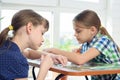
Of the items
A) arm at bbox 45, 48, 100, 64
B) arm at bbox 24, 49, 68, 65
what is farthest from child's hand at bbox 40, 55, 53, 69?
arm at bbox 45, 48, 100, 64

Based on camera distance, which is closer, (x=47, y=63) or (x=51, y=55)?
(x=47, y=63)

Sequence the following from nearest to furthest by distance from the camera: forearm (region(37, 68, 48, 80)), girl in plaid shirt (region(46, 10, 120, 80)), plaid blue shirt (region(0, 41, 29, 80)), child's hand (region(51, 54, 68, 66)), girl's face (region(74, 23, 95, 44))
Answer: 1. plaid blue shirt (region(0, 41, 29, 80))
2. forearm (region(37, 68, 48, 80))
3. child's hand (region(51, 54, 68, 66))
4. girl in plaid shirt (region(46, 10, 120, 80))
5. girl's face (region(74, 23, 95, 44))

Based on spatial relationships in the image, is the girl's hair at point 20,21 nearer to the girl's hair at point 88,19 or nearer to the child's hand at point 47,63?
the child's hand at point 47,63

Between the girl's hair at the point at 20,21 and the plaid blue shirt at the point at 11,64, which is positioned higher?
the girl's hair at the point at 20,21

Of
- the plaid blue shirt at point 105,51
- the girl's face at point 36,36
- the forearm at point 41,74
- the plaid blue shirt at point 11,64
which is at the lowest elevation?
the plaid blue shirt at point 105,51

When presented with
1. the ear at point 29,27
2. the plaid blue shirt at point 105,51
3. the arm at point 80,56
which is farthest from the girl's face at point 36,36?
the plaid blue shirt at point 105,51

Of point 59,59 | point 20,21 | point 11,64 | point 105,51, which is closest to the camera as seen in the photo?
point 11,64

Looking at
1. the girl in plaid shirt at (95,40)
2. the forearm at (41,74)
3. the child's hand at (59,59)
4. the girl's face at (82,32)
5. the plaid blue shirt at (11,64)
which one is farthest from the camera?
the girl's face at (82,32)

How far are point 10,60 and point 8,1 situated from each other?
1563 mm

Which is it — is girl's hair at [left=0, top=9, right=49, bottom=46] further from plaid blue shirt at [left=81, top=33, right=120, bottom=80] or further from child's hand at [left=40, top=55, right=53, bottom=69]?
plaid blue shirt at [left=81, top=33, right=120, bottom=80]

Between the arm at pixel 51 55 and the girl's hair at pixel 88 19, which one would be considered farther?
the girl's hair at pixel 88 19

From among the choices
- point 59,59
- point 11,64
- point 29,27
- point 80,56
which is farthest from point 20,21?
point 80,56

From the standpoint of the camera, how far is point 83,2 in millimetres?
3301

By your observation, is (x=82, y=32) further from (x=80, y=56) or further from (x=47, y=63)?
(x=47, y=63)
